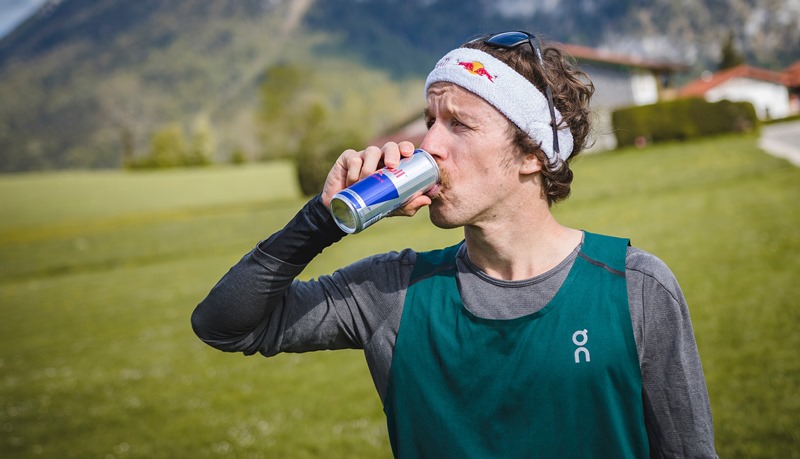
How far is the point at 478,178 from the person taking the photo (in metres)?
2.32

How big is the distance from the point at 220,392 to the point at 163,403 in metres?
0.67

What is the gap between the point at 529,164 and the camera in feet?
7.91

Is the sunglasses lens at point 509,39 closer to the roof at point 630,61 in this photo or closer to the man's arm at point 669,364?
the man's arm at point 669,364

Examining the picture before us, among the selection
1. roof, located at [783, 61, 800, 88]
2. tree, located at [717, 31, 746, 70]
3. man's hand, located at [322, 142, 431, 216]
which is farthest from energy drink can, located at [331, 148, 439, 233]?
tree, located at [717, 31, 746, 70]

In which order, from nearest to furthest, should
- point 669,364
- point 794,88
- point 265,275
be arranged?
point 669,364 < point 265,275 < point 794,88

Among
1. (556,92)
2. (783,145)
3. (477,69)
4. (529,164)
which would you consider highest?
(477,69)

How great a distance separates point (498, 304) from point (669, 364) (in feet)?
1.84

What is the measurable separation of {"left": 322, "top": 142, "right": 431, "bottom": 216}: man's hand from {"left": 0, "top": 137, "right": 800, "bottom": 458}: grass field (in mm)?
4152

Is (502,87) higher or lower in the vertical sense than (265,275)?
higher

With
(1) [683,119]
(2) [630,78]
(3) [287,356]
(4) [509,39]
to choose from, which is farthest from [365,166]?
(2) [630,78]

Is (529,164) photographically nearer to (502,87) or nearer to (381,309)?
(502,87)

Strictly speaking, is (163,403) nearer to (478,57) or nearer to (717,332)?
(717,332)

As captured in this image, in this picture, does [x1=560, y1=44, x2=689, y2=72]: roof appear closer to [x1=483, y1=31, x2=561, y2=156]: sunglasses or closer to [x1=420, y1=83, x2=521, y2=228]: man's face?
[x1=483, y1=31, x2=561, y2=156]: sunglasses

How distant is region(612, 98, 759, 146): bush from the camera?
114ft
